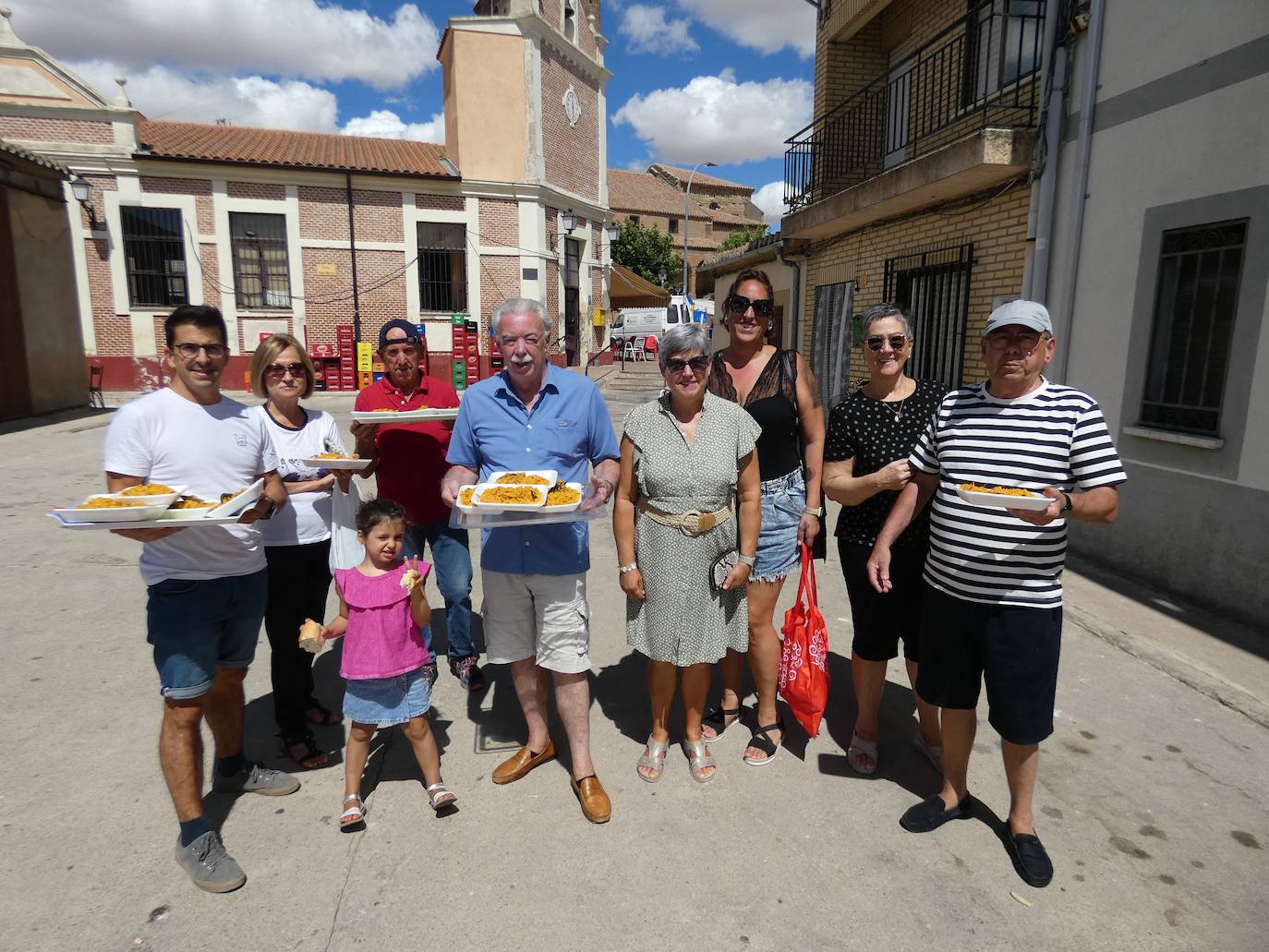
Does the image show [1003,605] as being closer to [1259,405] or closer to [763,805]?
[763,805]

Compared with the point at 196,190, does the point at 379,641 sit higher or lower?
lower

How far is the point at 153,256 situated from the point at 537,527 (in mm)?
24402

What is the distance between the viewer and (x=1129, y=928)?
2.44 meters

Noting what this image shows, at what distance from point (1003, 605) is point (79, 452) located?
13.3 meters

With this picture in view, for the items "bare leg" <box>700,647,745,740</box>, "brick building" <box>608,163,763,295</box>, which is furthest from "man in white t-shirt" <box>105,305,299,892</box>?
"brick building" <box>608,163,763,295</box>

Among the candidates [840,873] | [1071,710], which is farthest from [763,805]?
[1071,710]

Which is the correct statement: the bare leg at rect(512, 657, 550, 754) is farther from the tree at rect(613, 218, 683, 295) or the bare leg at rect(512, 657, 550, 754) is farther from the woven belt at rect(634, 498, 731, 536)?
the tree at rect(613, 218, 683, 295)

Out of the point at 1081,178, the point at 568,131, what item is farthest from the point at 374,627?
the point at 568,131

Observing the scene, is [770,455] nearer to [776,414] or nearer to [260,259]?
[776,414]

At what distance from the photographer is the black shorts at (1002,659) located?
262 centimetres

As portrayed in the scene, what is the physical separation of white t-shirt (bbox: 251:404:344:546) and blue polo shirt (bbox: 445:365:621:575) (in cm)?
71

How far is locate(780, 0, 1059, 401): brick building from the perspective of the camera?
7402 millimetres

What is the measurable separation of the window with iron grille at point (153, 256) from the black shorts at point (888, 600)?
2372cm

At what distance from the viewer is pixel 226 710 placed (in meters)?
3.06
